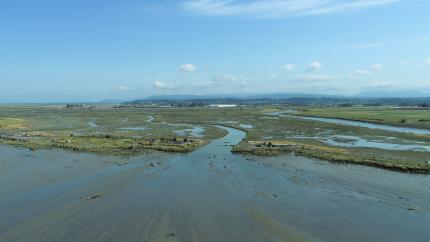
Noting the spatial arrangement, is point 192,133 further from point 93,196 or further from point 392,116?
point 392,116

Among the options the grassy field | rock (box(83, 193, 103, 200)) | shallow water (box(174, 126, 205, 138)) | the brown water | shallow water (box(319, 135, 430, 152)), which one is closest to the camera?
the brown water

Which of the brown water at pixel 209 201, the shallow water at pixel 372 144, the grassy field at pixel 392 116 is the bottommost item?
the brown water at pixel 209 201

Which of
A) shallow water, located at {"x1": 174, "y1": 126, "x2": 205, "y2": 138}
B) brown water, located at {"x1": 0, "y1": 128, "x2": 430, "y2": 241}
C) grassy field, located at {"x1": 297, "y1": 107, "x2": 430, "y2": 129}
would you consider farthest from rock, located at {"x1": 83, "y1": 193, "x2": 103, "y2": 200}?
grassy field, located at {"x1": 297, "y1": 107, "x2": 430, "y2": 129}

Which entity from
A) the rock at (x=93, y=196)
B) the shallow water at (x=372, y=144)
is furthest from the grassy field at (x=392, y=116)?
the rock at (x=93, y=196)

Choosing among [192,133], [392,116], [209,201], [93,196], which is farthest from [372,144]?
[392,116]

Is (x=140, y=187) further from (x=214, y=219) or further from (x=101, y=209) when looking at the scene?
(x=214, y=219)

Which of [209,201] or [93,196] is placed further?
[93,196]

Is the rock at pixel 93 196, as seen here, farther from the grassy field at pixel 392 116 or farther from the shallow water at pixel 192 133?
the grassy field at pixel 392 116

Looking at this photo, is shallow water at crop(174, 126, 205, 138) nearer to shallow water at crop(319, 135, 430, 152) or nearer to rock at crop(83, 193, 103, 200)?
shallow water at crop(319, 135, 430, 152)
